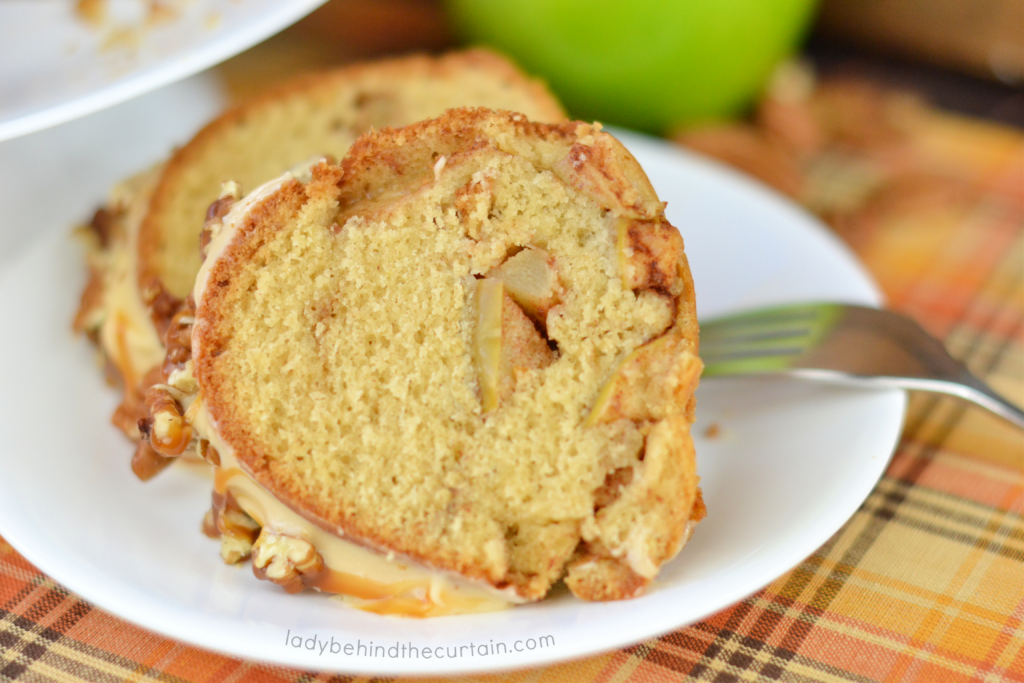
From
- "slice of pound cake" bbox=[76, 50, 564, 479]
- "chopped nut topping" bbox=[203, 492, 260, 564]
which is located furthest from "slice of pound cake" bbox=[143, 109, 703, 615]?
"slice of pound cake" bbox=[76, 50, 564, 479]

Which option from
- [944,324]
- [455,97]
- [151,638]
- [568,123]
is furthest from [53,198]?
[944,324]

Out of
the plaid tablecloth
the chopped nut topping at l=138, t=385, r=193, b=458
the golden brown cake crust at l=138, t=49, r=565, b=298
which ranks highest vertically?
the golden brown cake crust at l=138, t=49, r=565, b=298

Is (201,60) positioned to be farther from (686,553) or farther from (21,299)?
(686,553)

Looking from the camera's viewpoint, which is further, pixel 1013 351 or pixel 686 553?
pixel 1013 351

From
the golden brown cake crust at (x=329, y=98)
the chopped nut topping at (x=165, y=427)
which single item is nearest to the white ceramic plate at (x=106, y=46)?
the golden brown cake crust at (x=329, y=98)

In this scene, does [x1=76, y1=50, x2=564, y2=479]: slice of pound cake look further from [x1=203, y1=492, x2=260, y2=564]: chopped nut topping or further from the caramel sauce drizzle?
the caramel sauce drizzle

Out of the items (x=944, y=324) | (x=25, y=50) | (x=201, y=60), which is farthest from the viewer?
(x=944, y=324)

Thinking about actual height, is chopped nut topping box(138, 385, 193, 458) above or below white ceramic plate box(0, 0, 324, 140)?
below
